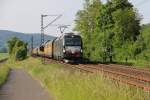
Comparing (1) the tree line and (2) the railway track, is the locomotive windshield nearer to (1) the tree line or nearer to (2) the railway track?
(1) the tree line

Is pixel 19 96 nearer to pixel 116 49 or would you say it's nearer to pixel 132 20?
pixel 116 49

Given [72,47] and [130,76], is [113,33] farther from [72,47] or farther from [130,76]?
[130,76]

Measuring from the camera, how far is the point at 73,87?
18781 mm

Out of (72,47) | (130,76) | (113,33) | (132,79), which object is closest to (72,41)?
(72,47)

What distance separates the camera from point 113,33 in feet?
246

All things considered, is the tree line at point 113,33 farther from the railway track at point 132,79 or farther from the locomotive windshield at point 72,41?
the railway track at point 132,79

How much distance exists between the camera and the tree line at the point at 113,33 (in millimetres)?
66250

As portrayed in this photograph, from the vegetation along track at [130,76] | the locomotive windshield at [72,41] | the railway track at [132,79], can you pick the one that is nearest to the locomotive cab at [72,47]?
the locomotive windshield at [72,41]

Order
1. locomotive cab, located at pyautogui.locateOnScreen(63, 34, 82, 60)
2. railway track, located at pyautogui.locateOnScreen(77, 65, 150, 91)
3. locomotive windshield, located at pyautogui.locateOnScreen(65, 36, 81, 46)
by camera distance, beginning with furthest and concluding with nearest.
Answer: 1. locomotive windshield, located at pyautogui.locateOnScreen(65, 36, 81, 46)
2. locomotive cab, located at pyautogui.locateOnScreen(63, 34, 82, 60)
3. railway track, located at pyautogui.locateOnScreen(77, 65, 150, 91)

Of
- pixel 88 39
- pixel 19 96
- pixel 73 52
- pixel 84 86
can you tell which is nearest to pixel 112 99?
pixel 84 86

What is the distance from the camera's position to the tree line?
66250 millimetres

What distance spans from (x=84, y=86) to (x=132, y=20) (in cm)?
6533

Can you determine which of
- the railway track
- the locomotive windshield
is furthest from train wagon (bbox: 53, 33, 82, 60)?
the railway track

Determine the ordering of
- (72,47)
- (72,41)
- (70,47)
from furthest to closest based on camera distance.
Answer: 1. (72,41)
2. (72,47)
3. (70,47)
